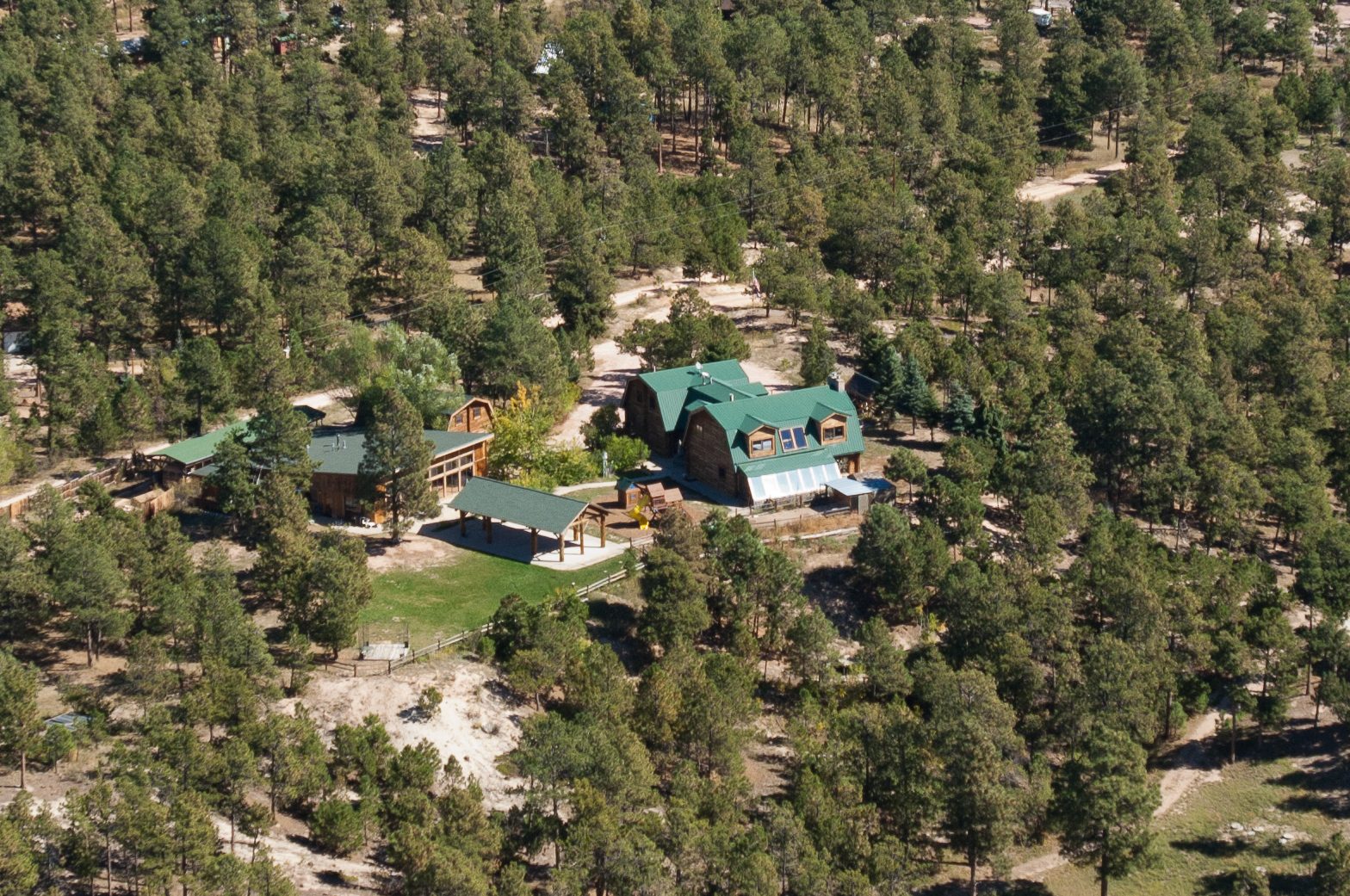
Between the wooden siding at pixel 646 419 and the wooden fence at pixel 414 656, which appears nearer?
the wooden fence at pixel 414 656

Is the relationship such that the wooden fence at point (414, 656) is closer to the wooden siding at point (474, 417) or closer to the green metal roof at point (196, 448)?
the green metal roof at point (196, 448)

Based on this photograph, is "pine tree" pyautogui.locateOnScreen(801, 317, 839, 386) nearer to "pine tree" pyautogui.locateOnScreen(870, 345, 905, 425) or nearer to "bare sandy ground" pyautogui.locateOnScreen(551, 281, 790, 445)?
"bare sandy ground" pyautogui.locateOnScreen(551, 281, 790, 445)

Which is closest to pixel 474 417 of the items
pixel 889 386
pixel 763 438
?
pixel 763 438

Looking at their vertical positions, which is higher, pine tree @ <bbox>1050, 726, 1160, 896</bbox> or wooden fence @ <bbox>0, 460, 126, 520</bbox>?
wooden fence @ <bbox>0, 460, 126, 520</bbox>

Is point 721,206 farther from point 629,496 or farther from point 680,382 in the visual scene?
point 629,496

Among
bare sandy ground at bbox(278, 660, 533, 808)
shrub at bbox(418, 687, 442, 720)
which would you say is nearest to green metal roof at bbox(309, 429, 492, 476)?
bare sandy ground at bbox(278, 660, 533, 808)

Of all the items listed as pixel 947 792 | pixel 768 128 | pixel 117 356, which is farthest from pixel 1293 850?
pixel 768 128

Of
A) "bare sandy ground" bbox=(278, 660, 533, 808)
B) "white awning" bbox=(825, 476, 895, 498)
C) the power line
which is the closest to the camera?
"bare sandy ground" bbox=(278, 660, 533, 808)

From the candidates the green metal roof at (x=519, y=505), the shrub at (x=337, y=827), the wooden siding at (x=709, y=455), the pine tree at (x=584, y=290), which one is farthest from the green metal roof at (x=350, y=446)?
the shrub at (x=337, y=827)
